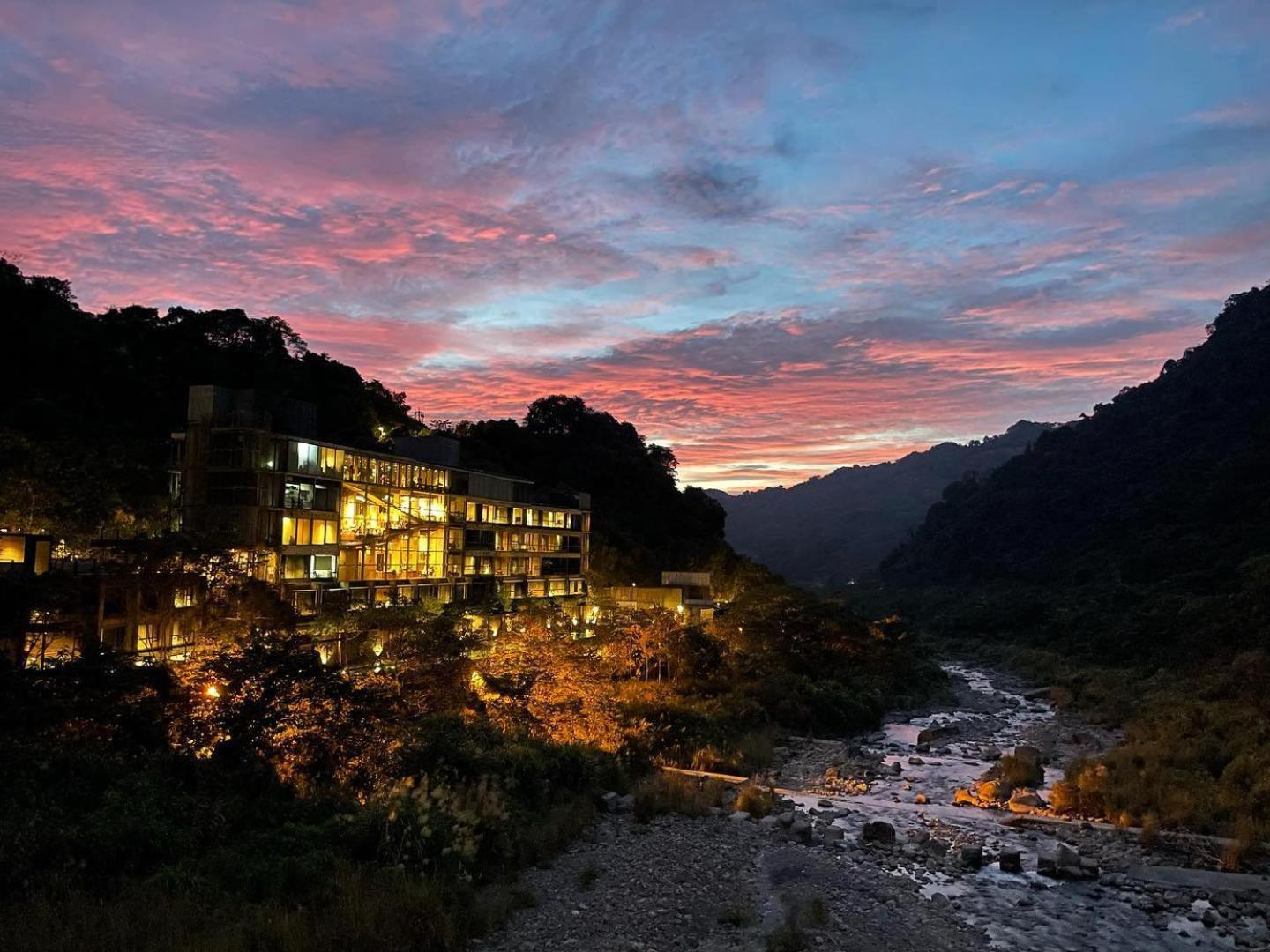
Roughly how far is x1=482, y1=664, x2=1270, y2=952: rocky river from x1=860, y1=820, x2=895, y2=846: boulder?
0.12ft

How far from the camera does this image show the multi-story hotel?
1484 inches

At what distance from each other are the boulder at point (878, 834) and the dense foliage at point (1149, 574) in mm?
6878

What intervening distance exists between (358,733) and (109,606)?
50.1 feet

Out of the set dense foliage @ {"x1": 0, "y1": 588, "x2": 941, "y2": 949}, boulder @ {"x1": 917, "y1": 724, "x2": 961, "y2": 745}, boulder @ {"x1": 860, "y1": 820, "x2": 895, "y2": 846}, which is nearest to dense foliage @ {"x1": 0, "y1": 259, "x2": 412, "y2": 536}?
dense foliage @ {"x1": 0, "y1": 588, "x2": 941, "y2": 949}

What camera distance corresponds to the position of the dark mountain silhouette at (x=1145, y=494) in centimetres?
8956

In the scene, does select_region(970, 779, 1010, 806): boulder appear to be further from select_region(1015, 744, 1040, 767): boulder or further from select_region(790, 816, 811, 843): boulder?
select_region(790, 816, 811, 843): boulder

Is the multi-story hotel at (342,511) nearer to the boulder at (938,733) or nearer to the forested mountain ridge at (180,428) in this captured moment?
the forested mountain ridge at (180,428)

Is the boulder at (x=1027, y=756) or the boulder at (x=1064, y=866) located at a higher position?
the boulder at (x=1064, y=866)

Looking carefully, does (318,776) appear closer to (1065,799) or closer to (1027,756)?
(1065,799)

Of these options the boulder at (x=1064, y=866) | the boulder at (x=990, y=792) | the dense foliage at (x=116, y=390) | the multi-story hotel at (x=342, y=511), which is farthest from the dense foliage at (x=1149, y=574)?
the dense foliage at (x=116, y=390)

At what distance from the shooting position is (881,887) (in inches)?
666

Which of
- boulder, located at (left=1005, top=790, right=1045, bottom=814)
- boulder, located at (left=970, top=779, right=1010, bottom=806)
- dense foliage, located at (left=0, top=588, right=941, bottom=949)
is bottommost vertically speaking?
boulder, located at (left=970, top=779, right=1010, bottom=806)

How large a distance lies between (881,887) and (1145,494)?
118m

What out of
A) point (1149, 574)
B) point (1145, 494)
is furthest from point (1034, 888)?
point (1145, 494)
